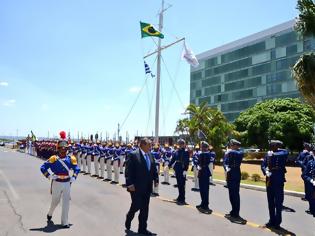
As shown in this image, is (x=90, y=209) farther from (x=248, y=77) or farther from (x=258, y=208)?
(x=248, y=77)

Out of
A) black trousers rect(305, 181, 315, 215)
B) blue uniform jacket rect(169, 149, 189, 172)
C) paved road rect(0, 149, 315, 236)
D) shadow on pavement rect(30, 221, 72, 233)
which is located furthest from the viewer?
blue uniform jacket rect(169, 149, 189, 172)

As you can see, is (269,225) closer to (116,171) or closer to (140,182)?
(140,182)

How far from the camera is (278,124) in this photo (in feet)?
142

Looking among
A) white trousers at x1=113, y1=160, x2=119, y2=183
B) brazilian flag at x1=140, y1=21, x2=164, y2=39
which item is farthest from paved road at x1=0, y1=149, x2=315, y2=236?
brazilian flag at x1=140, y1=21, x2=164, y2=39

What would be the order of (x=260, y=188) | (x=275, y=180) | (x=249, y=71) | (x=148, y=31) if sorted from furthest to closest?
(x=249, y=71) → (x=148, y=31) → (x=260, y=188) → (x=275, y=180)

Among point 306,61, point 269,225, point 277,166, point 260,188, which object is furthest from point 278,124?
point 269,225

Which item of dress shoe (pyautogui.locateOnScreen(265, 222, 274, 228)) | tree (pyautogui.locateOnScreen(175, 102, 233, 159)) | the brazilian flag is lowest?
A: dress shoe (pyautogui.locateOnScreen(265, 222, 274, 228))

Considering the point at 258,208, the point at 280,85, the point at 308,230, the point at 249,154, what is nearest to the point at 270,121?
the point at 249,154

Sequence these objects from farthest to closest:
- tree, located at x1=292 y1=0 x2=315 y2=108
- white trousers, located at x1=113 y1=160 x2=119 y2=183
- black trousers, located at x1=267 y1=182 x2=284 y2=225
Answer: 1. white trousers, located at x1=113 y1=160 x2=119 y2=183
2. tree, located at x1=292 y1=0 x2=315 y2=108
3. black trousers, located at x1=267 y1=182 x2=284 y2=225

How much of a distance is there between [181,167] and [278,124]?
32.6m

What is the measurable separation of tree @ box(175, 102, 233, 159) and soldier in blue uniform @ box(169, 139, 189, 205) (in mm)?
21079

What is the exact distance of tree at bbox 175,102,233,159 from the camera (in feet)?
112

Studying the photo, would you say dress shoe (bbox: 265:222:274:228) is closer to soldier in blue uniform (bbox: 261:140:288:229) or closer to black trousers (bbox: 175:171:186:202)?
soldier in blue uniform (bbox: 261:140:288:229)

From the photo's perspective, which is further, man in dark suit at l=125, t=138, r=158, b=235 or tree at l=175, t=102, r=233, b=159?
tree at l=175, t=102, r=233, b=159
